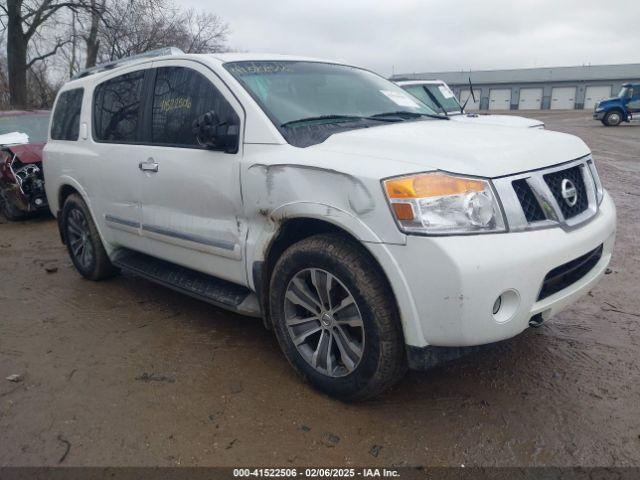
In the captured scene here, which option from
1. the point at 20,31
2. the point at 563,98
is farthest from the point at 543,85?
the point at 20,31

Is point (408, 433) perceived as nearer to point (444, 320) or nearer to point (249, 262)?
point (444, 320)

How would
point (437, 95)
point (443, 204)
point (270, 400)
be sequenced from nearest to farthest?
point (443, 204)
point (270, 400)
point (437, 95)

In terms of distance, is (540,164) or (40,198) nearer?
(540,164)

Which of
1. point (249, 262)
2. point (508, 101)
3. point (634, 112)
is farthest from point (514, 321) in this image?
point (508, 101)

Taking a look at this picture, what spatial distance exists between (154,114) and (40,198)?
5037 mm

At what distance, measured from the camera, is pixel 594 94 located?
62844 millimetres

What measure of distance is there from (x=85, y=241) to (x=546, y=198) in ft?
13.3

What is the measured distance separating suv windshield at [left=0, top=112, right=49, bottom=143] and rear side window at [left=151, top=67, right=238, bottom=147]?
229 inches

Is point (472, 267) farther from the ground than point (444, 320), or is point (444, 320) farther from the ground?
point (472, 267)

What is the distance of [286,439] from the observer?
257 centimetres

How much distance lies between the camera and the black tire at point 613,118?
26.9 m

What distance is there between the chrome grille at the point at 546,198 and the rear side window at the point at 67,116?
3.87 m

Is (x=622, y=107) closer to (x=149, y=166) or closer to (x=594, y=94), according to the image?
(x=149, y=166)

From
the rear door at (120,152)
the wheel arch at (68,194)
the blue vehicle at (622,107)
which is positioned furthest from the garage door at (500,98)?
the rear door at (120,152)
